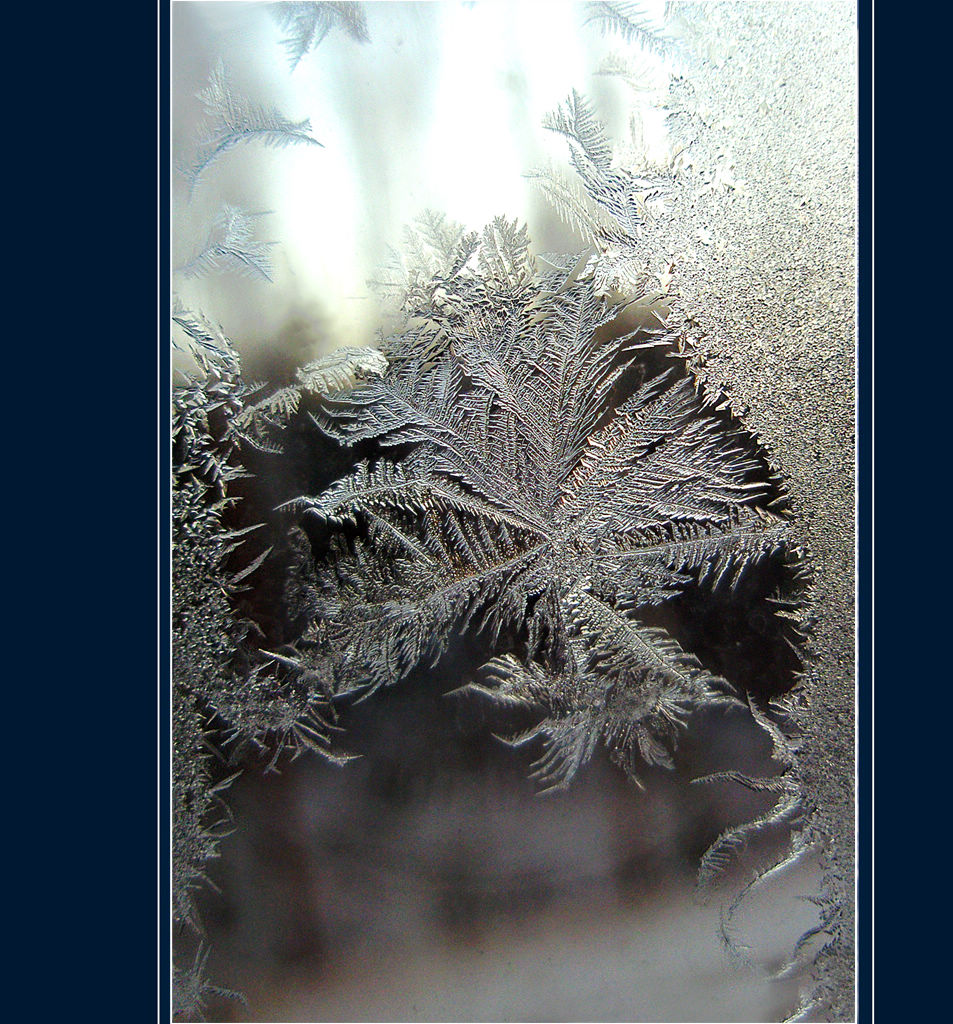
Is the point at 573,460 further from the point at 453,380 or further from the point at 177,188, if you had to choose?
the point at 177,188

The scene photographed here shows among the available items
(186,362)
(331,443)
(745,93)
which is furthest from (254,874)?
(745,93)

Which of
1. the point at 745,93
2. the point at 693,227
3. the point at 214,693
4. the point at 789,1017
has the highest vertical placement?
the point at 745,93

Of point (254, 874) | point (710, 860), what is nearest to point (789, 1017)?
point (710, 860)

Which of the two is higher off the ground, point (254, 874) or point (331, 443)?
point (331, 443)

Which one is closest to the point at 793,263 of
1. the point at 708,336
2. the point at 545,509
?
the point at 708,336

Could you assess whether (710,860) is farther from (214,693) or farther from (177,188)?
(177,188)

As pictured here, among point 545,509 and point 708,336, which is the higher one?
point 708,336

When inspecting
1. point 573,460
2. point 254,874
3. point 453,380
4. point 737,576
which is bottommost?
point 254,874

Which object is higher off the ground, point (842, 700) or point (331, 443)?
point (331, 443)

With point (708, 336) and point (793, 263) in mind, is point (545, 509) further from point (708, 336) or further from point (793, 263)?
point (793, 263)
